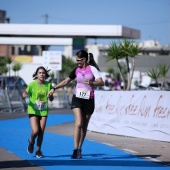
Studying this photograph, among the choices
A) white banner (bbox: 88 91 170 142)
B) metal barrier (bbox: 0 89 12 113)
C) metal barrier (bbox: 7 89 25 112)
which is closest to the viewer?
white banner (bbox: 88 91 170 142)

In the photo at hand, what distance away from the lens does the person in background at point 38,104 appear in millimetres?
10797

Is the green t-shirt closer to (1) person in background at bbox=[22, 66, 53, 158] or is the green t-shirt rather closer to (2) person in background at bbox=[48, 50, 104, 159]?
(1) person in background at bbox=[22, 66, 53, 158]

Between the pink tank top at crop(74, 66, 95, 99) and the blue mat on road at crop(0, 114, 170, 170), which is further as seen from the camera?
the pink tank top at crop(74, 66, 95, 99)

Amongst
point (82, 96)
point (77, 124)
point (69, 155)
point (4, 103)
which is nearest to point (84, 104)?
point (82, 96)

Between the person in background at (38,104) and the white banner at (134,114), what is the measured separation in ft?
14.3

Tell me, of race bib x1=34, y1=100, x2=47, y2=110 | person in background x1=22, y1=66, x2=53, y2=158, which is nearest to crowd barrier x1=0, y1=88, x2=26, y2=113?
person in background x1=22, y1=66, x2=53, y2=158

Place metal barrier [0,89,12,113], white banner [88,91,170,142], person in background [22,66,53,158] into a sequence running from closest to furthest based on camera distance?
person in background [22,66,53,158]
white banner [88,91,170,142]
metal barrier [0,89,12,113]

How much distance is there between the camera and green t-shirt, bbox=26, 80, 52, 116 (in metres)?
10.8

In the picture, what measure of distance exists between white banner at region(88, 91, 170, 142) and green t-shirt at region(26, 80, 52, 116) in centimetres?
436

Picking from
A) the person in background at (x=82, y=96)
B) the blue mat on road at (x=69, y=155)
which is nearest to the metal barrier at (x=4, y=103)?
the blue mat on road at (x=69, y=155)

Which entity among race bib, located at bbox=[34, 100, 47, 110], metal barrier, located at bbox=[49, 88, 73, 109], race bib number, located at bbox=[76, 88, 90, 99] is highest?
race bib number, located at bbox=[76, 88, 90, 99]

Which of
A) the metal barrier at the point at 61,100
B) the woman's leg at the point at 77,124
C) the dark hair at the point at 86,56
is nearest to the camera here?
the woman's leg at the point at 77,124

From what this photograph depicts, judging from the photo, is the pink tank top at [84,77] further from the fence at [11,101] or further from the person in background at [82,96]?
the fence at [11,101]

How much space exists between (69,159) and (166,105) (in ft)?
14.7
